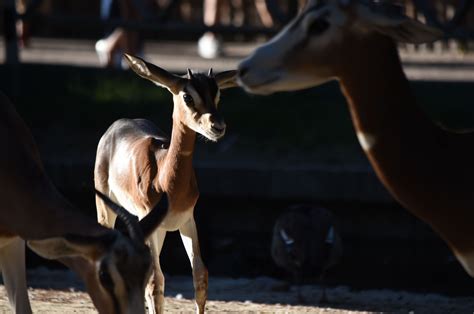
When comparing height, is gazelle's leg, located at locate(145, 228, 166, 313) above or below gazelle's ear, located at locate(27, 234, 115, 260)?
below

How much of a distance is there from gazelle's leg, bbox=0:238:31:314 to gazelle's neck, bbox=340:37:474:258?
2929 millimetres

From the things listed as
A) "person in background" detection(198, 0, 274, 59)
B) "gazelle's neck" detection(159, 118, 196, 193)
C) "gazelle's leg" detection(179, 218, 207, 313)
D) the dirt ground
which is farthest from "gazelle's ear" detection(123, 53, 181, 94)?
"person in background" detection(198, 0, 274, 59)

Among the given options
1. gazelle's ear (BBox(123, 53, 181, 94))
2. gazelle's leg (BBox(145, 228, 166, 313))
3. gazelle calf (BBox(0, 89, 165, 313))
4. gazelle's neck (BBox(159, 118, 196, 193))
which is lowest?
gazelle's leg (BBox(145, 228, 166, 313))

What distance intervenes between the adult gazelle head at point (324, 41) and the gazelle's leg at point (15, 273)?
287 cm

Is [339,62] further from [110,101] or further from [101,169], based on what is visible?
[110,101]

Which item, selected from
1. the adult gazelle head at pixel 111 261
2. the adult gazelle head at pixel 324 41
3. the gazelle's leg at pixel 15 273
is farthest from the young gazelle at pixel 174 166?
the adult gazelle head at pixel 324 41

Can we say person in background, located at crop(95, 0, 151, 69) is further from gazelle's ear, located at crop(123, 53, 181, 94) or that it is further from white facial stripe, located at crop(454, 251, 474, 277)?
white facial stripe, located at crop(454, 251, 474, 277)

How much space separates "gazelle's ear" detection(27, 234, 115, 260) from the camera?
20.1 feet

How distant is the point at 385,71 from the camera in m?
5.40

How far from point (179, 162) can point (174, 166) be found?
46 mm

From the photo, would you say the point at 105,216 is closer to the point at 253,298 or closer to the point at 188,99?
the point at 188,99

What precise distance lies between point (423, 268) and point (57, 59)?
8.34 metres

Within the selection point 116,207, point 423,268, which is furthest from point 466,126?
point 116,207

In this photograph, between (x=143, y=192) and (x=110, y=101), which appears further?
(x=110, y=101)
